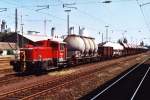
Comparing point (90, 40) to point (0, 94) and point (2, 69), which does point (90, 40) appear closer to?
point (2, 69)

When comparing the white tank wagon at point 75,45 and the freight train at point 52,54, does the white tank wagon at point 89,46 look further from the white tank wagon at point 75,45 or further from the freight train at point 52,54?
the white tank wagon at point 75,45

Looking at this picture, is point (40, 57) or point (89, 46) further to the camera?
point (89, 46)

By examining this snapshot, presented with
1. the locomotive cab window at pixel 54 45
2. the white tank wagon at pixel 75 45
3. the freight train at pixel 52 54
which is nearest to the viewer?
the freight train at pixel 52 54

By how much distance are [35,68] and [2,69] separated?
6.71m

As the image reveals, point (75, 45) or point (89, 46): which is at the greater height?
point (75, 45)

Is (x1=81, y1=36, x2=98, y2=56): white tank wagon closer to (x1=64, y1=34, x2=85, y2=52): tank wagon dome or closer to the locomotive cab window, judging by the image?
(x1=64, y1=34, x2=85, y2=52): tank wagon dome

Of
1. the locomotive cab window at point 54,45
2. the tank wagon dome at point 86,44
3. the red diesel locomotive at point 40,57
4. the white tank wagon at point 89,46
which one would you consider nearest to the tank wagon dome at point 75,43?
the tank wagon dome at point 86,44

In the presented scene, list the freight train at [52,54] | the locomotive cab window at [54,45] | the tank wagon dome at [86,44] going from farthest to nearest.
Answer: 1. the tank wagon dome at [86,44]
2. the locomotive cab window at [54,45]
3. the freight train at [52,54]

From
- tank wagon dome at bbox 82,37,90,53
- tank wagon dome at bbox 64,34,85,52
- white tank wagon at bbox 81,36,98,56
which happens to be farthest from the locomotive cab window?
white tank wagon at bbox 81,36,98,56

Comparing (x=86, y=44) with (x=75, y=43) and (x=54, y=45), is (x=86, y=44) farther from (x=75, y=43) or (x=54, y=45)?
(x=54, y=45)

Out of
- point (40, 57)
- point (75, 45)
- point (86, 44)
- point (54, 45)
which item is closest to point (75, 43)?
point (75, 45)

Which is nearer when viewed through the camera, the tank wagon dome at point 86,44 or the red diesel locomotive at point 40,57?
the red diesel locomotive at point 40,57

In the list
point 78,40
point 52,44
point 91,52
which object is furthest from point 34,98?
point 91,52

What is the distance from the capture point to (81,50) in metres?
43.2
